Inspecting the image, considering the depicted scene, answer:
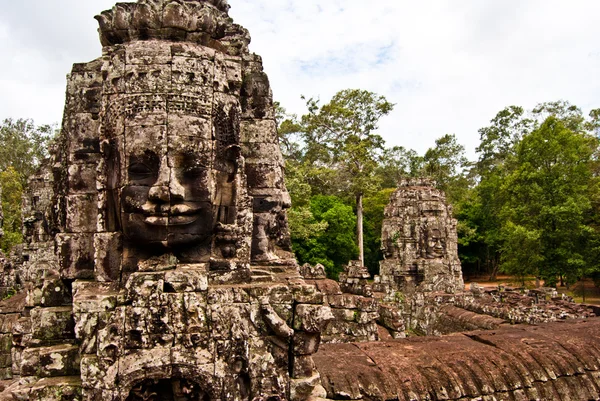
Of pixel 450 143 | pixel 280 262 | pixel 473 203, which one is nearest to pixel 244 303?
pixel 280 262

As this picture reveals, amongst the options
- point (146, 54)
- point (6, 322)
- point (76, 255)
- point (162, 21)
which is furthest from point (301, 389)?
point (6, 322)

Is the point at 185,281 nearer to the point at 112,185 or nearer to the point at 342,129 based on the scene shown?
the point at 112,185

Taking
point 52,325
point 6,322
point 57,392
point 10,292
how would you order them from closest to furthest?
point 57,392, point 52,325, point 6,322, point 10,292

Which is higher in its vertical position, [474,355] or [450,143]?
[450,143]

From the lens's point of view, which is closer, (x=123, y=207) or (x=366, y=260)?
(x=123, y=207)

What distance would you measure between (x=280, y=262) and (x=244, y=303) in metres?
0.95

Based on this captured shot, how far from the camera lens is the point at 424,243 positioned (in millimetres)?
15414

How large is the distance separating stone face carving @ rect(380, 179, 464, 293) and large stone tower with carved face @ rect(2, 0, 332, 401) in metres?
11.6

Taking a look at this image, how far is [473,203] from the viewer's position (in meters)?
40.0

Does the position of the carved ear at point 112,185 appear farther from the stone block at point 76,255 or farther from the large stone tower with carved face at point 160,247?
the stone block at point 76,255

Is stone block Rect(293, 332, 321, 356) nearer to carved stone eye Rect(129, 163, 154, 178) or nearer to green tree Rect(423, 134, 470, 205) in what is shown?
carved stone eye Rect(129, 163, 154, 178)

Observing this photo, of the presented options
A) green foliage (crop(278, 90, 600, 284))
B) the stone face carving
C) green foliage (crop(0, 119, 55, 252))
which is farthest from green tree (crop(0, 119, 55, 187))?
the stone face carving

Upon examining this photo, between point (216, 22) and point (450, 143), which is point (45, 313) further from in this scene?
point (450, 143)

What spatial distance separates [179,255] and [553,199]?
2389 centimetres
